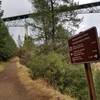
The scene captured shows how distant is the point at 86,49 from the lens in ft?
29.7

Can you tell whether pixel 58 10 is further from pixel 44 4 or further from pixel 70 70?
pixel 70 70

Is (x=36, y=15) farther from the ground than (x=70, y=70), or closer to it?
farther from the ground

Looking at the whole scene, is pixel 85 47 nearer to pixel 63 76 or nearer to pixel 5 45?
pixel 63 76

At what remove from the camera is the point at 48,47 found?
29.2m

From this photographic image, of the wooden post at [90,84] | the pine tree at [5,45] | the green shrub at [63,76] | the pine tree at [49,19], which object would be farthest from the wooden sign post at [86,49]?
the pine tree at [5,45]

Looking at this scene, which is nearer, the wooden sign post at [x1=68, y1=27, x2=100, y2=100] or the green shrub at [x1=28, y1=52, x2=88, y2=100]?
the wooden sign post at [x1=68, y1=27, x2=100, y2=100]

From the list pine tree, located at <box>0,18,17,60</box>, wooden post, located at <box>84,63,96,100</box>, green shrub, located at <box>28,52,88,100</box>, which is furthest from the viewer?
pine tree, located at <box>0,18,17,60</box>

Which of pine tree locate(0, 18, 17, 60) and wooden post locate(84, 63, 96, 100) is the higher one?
wooden post locate(84, 63, 96, 100)

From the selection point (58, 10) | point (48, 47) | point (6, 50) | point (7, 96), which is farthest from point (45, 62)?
point (6, 50)

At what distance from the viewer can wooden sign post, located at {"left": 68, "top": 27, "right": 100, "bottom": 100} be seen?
862 centimetres

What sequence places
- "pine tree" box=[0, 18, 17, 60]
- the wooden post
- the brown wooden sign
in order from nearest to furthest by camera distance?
the brown wooden sign, the wooden post, "pine tree" box=[0, 18, 17, 60]

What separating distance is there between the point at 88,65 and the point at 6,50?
36.8 meters

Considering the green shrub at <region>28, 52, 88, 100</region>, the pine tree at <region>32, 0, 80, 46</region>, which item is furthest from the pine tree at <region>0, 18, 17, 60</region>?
the green shrub at <region>28, 52, 88, 100</region>

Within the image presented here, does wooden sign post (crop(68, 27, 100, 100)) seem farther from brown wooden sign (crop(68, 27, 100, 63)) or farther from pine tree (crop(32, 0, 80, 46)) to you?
pine tree (crop(32, 0, 80, 46))
